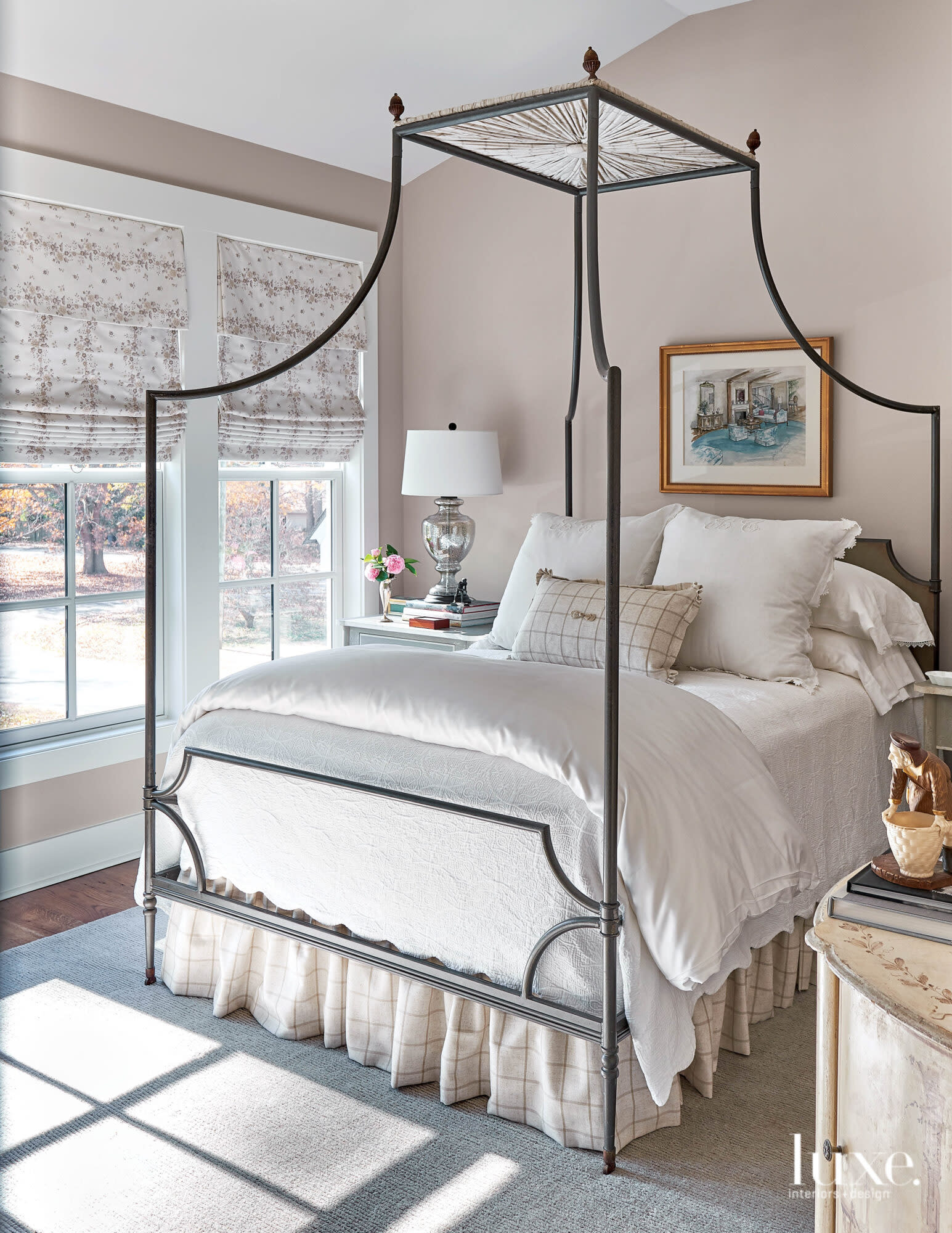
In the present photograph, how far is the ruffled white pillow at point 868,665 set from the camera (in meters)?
3.26

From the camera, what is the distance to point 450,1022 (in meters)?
2.36

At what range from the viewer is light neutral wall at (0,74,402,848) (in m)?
3.50

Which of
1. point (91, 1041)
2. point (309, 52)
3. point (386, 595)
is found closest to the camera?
point (91, 1041)

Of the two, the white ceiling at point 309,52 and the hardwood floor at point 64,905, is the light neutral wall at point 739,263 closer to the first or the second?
the white ceiling at point 309,52

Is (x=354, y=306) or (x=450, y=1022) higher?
(x=354, y=306)

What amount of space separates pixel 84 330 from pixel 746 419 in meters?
2.26

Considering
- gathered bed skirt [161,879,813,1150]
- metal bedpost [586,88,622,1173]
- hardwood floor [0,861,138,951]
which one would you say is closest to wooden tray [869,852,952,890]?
metal bedpost [586,88,622,1173]

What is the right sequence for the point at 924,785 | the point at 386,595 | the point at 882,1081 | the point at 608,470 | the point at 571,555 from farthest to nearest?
the point at 386,595
the point at 571,555
the point at 608,470
the point at 924,785
the point at 882,1081

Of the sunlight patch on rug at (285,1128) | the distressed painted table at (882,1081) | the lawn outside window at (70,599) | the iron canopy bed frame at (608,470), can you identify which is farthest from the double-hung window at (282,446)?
the distressed painted table at (882,1081)

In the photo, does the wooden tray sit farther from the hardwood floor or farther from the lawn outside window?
the lawn outside window

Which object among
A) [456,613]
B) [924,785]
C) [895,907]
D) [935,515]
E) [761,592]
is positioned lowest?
[895,907]

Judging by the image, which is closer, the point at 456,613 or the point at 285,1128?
the point at 285,1128

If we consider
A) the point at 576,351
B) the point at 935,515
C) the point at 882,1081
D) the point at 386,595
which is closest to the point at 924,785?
the point at 882,1081

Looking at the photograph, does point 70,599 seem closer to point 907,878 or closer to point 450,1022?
point 450,1022
